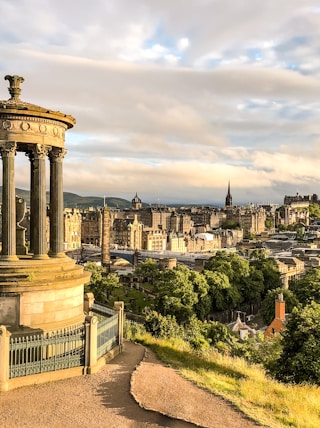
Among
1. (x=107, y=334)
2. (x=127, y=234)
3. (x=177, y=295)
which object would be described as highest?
(x=107, y=334)

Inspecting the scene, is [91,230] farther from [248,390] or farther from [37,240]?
[248,390]

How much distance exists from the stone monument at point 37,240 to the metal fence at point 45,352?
1.08m

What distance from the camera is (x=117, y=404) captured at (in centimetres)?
1352

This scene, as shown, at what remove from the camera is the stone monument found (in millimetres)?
16641

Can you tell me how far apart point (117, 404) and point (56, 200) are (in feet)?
29.0

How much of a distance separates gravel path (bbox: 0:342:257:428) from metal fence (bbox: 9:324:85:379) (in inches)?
22.9

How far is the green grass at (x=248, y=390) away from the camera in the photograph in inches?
524

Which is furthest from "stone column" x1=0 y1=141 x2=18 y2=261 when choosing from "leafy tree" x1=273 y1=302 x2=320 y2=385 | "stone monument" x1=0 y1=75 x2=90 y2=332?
"leafy tree" x1=273 y1=302 x2=320 y2=385

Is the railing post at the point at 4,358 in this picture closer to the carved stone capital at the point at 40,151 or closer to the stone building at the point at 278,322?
the carved stone capital at the point at 40,151

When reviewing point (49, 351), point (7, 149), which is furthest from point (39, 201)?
point (49, 351)

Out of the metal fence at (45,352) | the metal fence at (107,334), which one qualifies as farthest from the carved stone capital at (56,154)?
the metal fence at (45,352)

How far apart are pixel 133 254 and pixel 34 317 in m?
113

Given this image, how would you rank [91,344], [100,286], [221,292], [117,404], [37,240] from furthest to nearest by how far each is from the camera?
[100,286] → [221,292] → [37,240] → [91,344] → [117,404]

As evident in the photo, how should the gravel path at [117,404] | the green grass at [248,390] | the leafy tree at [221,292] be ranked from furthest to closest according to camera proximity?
1. the leafy tree at [221,292]
2. the green grass at [248,390]
3. the gravel path at [117,404]
